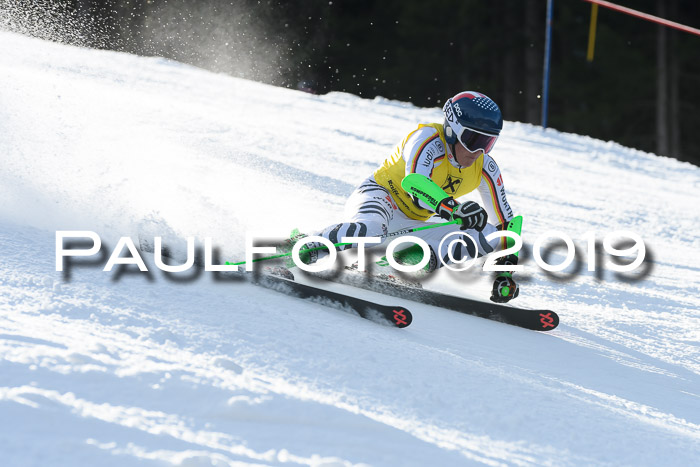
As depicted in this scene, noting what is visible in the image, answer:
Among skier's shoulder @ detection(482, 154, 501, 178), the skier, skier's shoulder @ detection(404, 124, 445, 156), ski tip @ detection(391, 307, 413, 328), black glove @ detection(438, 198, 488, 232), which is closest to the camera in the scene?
ski tip @ detection(391, 307, 413, 328)

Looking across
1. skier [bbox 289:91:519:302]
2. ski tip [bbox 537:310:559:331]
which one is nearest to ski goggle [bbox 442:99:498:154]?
skier [bbox 289:91:519:302]

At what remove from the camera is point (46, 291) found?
3062 millimetres

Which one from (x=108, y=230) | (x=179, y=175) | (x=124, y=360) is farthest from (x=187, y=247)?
(x=179, y=175)

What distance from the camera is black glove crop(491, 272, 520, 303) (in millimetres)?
4277

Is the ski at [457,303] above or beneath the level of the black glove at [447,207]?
beneath

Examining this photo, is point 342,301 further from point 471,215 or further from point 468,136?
point 468,136

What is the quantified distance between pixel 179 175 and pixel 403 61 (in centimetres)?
2031

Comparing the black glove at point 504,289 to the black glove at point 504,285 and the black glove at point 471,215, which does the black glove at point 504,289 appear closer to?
the black glove at point 504,285

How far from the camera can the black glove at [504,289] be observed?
4.28 meters

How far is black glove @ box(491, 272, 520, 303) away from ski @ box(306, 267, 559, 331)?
10 centimetres

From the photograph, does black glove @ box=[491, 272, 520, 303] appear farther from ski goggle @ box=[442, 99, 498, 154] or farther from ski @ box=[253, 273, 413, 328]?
ski @ box=[253, 273, 413, 328]

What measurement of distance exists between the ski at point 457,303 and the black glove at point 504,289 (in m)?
0.10

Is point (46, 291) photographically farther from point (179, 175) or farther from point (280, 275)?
point (179, 175)

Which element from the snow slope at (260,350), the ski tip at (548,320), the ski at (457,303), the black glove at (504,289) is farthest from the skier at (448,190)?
the snow slope at (260,350)
